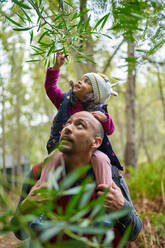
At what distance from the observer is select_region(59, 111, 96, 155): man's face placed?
3.05 ft

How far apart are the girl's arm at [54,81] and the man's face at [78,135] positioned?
1.26 feet

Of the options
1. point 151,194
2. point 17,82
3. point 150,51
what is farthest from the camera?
point 17,82

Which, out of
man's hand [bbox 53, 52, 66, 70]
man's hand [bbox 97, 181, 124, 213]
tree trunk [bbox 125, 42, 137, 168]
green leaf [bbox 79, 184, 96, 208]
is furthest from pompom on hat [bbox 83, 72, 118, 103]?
tree trunk [bbox 125, 42, 137, 168]

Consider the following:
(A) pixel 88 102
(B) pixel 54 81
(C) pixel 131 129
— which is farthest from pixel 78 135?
(C) pixel 131 129

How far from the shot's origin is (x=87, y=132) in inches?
38.4

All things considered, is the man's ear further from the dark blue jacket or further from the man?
the dark blue jacket

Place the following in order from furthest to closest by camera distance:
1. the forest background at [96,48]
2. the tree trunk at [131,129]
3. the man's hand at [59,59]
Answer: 1. the tree trunk at [131,129]
2. the man's hand at [59,59]
3. the forest background at [96,48]

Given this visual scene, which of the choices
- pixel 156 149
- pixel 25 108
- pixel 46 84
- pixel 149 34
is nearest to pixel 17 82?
pixel 25 108

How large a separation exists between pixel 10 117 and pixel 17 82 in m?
1.75

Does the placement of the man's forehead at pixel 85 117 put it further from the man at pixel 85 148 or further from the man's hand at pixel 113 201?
the man's hand at pixel 113 201

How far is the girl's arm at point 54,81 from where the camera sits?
124 cm

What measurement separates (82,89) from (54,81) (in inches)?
7.9

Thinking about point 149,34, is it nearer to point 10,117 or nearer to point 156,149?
point 10,117

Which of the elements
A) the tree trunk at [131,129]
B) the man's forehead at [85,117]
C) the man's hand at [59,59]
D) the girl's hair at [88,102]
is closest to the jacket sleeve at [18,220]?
the man's forehead at [85,117]
